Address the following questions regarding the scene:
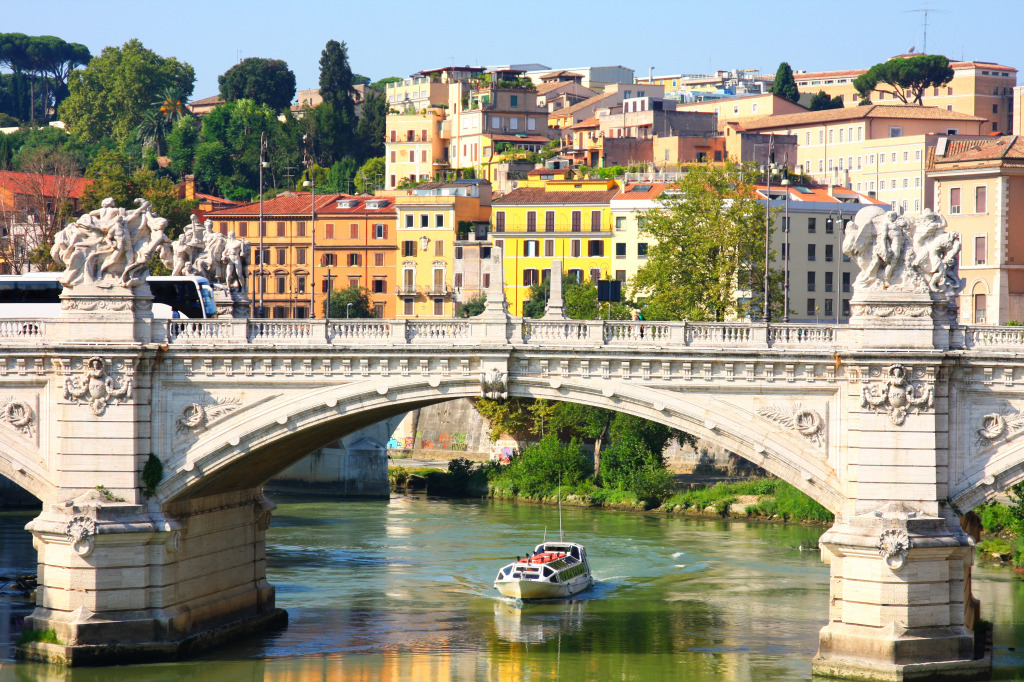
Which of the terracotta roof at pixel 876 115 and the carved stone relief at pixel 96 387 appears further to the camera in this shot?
the terracotta roof at pixel 876 115

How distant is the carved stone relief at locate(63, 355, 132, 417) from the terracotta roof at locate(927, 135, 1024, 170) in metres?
35.3

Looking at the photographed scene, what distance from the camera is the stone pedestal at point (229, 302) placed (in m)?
29.3

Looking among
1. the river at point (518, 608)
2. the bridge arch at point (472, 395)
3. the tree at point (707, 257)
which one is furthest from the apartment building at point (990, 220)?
the bridge arch at point (472, 395)

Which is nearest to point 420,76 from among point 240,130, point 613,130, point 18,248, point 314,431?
point 240,130

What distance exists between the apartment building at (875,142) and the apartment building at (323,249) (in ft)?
73.6

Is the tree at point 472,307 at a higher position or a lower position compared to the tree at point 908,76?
lower

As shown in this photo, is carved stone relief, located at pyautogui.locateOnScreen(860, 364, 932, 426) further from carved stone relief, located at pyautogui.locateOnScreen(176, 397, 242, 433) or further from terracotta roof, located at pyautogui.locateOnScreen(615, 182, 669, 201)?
terracotta roof, located at pyautogui.locateOnScreen(615, 182, 669, 201)

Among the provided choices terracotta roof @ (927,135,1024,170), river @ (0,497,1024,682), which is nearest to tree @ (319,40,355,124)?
terracotta roof @ (927,135,1024,170)

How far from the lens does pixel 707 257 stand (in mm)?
48531

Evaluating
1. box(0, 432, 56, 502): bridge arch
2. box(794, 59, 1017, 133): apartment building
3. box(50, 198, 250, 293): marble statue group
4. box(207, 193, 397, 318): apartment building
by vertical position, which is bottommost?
box(0, 432, 56, 502): bridge arch

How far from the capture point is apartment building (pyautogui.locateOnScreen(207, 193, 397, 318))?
67688mm

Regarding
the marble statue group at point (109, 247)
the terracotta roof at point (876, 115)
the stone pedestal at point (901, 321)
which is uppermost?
the terracotta roof at point (876, 115)

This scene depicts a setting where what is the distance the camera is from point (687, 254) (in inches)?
1912

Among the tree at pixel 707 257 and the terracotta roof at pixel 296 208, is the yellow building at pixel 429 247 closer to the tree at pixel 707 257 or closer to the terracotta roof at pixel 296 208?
the terracotta roof at pixel 296 208
